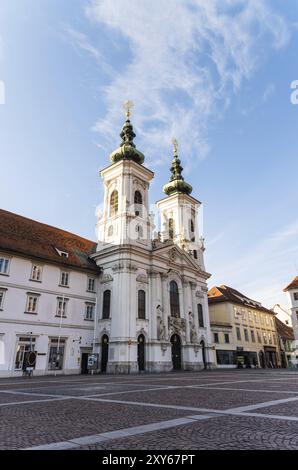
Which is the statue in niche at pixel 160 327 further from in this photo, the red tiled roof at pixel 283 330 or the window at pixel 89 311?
the red tiled roof at pixel 283 330

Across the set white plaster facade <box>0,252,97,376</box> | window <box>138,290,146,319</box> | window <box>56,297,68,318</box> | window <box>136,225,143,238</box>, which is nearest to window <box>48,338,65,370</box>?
white plaster facade <box>0,252,97,376</box>

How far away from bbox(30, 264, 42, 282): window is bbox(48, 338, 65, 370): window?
19.0 feet

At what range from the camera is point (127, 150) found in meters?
42.7

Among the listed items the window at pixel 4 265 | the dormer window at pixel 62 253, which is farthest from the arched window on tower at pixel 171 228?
the window at pixel 4 265

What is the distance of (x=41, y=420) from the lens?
7285 millimetres

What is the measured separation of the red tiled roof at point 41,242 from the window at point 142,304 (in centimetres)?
548

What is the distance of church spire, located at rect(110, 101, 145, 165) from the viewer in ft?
140

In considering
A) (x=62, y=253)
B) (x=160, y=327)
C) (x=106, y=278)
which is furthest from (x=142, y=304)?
(x=62, y=253)

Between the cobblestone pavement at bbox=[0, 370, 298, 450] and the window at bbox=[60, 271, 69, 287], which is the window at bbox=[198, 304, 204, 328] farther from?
the cobblestone pavement at bbox=[0, 370, 298, 450]

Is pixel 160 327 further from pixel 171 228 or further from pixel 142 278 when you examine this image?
pixel 171 228

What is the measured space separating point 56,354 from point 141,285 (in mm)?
11171

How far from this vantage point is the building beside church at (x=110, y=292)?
29.2 meters
